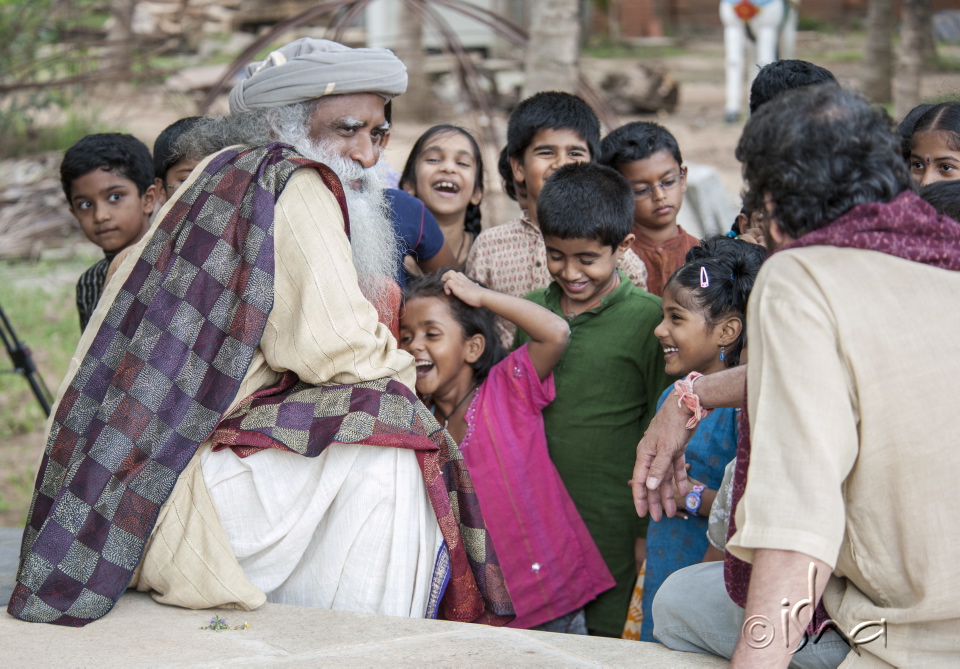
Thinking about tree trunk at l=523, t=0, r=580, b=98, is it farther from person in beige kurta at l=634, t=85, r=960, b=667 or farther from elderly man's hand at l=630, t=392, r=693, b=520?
person in beige kurta at l=634, t=85, r=960, b=667

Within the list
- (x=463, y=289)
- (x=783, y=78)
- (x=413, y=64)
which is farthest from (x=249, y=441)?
(x=413, y=64)

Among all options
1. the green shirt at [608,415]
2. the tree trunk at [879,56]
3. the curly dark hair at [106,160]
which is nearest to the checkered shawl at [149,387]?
the green shirt at [608,415]

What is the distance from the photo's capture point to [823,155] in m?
1.77

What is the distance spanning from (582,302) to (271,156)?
4.09ft

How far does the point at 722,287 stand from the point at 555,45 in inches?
168

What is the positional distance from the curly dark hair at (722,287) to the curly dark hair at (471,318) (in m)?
0.81

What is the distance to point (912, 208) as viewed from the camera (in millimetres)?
1804

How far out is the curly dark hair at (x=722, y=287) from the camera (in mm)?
2922

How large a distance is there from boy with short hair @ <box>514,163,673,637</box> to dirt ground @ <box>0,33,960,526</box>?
1211 mm

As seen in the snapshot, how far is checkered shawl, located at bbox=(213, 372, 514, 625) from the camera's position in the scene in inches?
105

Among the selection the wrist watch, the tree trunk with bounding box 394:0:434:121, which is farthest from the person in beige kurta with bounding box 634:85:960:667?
the tree trunk with bounding box 394:0:434:121

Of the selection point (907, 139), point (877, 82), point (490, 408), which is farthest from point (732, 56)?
point (490, 408)

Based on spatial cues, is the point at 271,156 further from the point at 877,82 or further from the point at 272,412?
the point at 877,82

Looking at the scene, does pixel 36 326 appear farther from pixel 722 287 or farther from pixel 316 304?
pixel 722 287
